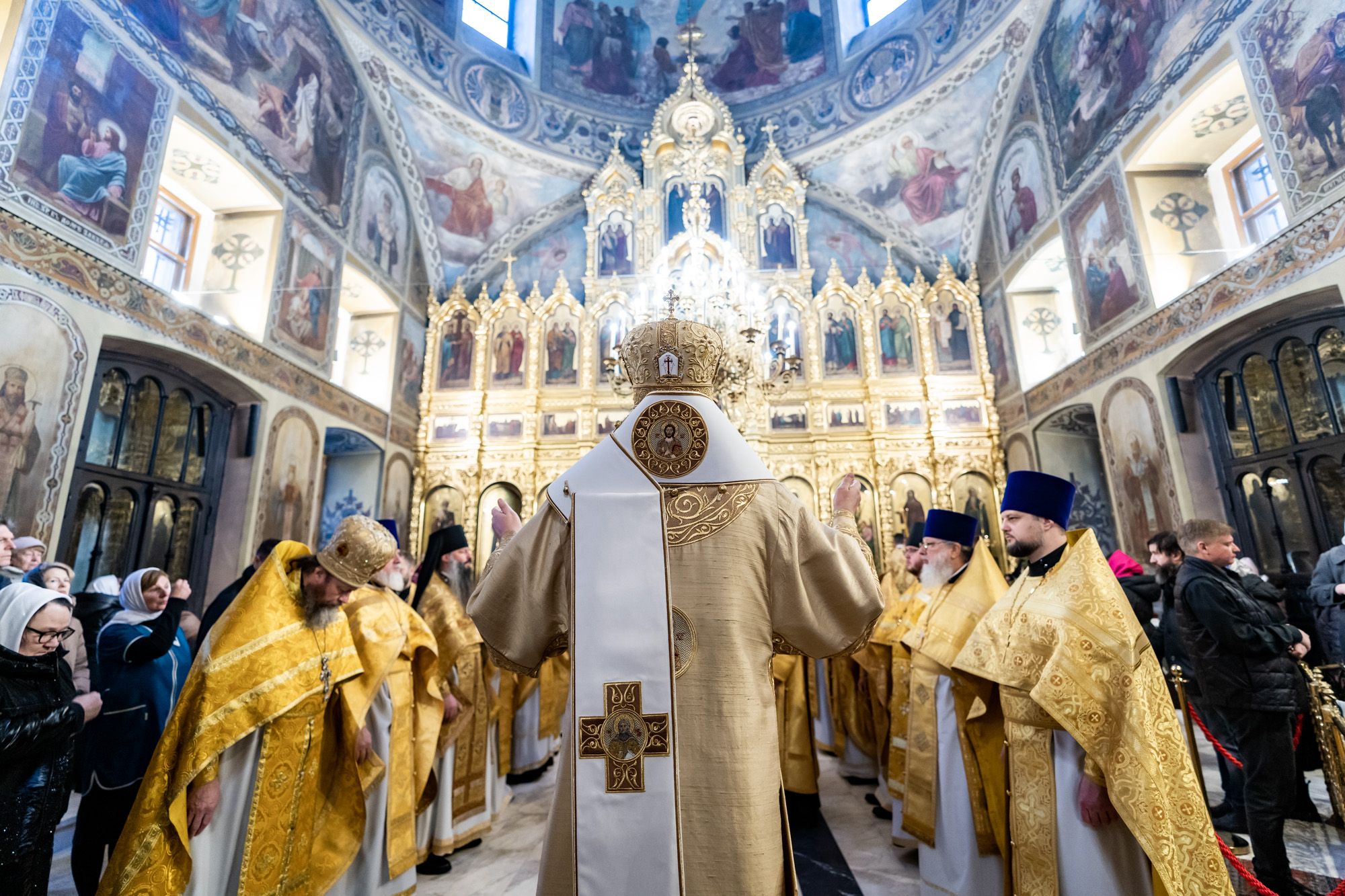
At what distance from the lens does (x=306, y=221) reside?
9492mm

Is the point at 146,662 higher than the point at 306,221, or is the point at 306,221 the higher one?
the point at 306,221

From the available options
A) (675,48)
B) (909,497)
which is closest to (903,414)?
(909,497)

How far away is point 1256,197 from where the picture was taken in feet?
24.7

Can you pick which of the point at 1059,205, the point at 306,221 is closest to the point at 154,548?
the point at 306,221

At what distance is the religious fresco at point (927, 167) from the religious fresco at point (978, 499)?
4.84 m

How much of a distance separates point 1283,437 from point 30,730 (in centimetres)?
1002

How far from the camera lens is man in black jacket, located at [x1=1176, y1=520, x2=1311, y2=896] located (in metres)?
2.70

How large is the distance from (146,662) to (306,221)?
854cm

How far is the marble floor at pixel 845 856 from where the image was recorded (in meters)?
3.03

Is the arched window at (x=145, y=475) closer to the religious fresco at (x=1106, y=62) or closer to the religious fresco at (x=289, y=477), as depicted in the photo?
the religious fresco at (x=289, y=477)

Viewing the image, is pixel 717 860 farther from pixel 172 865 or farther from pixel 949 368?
pixel 949 368

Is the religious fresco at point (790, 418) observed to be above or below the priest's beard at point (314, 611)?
above

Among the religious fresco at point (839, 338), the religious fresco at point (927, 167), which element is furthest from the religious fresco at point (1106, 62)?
the religious fresco at point (839, 338)

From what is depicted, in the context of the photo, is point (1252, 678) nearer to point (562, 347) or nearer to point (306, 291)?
point (306, 291)
